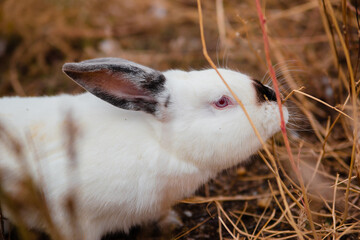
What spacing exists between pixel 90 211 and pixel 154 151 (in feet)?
1.54

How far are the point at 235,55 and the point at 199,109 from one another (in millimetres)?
2287

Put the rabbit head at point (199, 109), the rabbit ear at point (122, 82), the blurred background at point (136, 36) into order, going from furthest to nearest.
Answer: the blurred background at point (136, 36) → the rabbit head at point (199, 109) → the rabbit ear at point (122, 82)

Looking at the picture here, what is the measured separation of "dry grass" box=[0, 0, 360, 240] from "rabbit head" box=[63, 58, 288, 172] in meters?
0.54

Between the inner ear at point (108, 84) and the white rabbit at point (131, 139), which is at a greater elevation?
the inner ear at point (108, 84)

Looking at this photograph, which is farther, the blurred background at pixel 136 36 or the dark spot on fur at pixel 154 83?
the blurred background at pixel 136 36

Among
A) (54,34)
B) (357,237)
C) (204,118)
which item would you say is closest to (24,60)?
(54,34)

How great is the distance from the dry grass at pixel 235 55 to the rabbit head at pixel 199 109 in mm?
537

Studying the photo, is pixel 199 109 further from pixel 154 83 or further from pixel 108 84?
pixel 108 84

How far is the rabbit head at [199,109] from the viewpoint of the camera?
2176 mm

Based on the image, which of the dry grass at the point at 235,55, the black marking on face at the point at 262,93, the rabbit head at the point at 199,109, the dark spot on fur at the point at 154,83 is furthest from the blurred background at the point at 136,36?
the dark spot on fur at the point at 154,83

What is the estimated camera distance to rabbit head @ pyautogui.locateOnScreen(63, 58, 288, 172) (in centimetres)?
218

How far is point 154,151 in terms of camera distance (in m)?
2.19

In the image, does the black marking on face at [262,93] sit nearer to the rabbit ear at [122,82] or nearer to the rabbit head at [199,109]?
the rabbit head at [199,109]

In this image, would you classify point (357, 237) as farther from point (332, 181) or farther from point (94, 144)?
point (94, 144)
